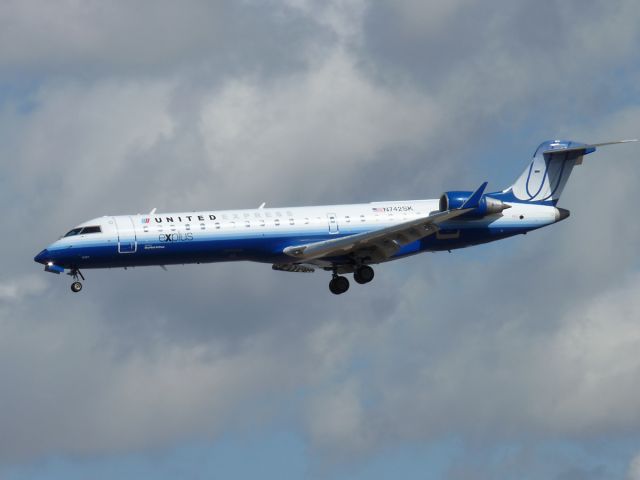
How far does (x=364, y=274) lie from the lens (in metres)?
61.7

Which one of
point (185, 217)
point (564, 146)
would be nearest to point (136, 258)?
point (185, 217)

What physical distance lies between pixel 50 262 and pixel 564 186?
80.0 feet

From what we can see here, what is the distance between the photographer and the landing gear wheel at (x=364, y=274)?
61625mm

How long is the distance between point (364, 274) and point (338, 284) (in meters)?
1.72

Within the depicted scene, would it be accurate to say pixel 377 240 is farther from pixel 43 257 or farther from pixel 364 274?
pixel 43 257

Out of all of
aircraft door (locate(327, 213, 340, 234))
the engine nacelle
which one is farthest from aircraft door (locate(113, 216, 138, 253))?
the engine nacelle

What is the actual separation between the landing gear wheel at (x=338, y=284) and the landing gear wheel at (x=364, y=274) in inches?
44.1

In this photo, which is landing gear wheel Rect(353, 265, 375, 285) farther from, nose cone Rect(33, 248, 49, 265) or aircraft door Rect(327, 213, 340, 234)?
nose cone Rect(33, 248, 49, 265)

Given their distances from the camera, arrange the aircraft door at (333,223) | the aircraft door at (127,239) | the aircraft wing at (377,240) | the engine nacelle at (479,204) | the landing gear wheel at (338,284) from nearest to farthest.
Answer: the aircraft door at (127,239) < the aircraft wing at (377,240) < the aircraft door at (333,223) < the engine nacelle at (479,204) < the landing gear wheel at (338,284)

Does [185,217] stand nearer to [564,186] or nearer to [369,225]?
[369,225]

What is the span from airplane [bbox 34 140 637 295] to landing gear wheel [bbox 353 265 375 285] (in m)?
0.04

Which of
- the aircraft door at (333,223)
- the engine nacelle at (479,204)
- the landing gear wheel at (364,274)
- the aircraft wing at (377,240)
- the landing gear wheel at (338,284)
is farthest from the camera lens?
the landing gear wheel at (338,284)

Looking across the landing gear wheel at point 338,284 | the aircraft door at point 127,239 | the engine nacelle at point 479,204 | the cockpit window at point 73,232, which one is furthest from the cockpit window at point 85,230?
the engine nacelle at point 479,204

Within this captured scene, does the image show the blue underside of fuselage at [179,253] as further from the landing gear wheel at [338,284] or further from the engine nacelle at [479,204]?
the engine nacelle at [479,204]
